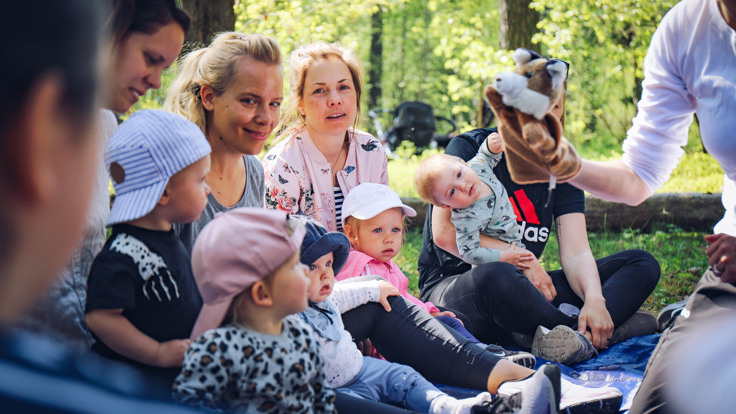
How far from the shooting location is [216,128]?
2674mm

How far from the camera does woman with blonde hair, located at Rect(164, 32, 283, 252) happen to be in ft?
8.69

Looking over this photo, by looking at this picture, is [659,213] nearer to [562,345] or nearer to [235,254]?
[562,345]

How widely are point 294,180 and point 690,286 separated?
8.85ft

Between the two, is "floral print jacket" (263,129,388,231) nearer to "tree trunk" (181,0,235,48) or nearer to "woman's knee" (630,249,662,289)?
"woman's knee" (630,249,662,289)

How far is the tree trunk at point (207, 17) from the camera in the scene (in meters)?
4.63

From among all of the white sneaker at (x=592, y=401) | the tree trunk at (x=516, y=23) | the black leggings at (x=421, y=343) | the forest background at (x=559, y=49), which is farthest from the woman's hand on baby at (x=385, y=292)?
the tree trunk at (x=516, y=23)

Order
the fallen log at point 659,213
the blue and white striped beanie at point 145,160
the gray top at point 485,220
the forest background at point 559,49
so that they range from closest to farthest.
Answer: the blue and white striped beanie at point 145,160 < the gray top at point 485,220 < the forest background at point 559,49 < the fallen log at point 659,213

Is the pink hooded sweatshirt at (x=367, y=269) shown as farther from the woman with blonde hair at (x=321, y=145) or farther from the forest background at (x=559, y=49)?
the forest background at (x=559, y=49)

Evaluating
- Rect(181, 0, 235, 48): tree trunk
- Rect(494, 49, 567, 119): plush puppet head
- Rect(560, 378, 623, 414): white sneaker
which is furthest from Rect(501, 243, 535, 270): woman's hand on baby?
Rect(181, 0, 235, 48): tree trunk

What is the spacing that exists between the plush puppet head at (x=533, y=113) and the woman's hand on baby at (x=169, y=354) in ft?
3.39

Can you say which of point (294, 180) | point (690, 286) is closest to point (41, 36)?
point (294, 180)

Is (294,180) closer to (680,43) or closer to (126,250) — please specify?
(126,250)

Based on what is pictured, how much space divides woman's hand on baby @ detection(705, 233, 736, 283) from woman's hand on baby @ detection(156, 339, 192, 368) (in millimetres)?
1536

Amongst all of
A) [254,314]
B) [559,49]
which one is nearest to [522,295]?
[254,314]
